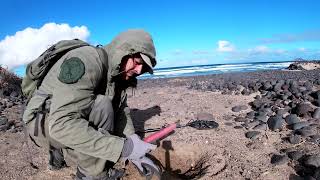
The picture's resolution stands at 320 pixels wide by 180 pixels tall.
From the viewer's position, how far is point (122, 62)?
2.89 metres

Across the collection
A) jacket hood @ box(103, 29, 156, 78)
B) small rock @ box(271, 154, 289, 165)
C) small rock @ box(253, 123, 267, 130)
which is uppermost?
jacket hood @ box(103, 29, 156, 78)

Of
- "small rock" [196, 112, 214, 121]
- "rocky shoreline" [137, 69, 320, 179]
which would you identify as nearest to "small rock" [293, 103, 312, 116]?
"rocky shoreline" [137, 69, 320, 179]

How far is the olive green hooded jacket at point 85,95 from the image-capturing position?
2.48 meters

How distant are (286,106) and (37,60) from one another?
388cm

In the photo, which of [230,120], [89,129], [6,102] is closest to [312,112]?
[230,120]

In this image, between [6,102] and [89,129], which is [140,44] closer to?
[89,129]

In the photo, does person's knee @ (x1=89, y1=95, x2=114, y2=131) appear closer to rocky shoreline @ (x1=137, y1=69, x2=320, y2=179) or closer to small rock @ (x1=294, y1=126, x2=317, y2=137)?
rocky shoreline @ (x1=137, y1=69, x2=320, y2=179)

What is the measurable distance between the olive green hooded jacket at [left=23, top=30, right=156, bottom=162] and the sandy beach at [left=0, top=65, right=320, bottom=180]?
3.50 feet

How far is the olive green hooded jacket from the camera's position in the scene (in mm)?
2480

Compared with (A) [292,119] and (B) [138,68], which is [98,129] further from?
(A) [292,119]

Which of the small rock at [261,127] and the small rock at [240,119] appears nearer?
the small rock at [261,127]

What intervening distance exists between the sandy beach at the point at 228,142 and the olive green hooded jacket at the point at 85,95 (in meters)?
1.07

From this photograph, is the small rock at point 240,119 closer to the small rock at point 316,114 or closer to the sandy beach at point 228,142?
the sandy beach at point 228,142

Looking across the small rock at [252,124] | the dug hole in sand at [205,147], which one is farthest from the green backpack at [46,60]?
the small rock at [252,124]
